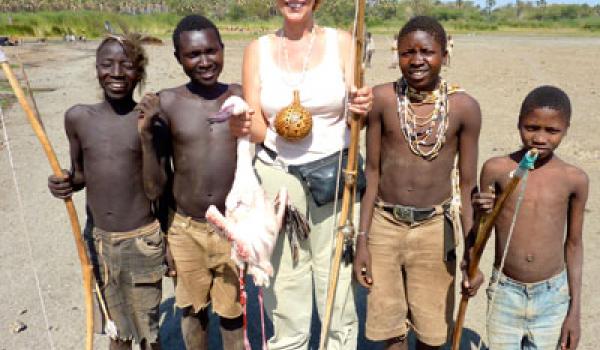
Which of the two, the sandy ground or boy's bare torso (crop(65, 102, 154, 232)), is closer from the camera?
boy's bare torso (crop(65, 102, 154, 232))

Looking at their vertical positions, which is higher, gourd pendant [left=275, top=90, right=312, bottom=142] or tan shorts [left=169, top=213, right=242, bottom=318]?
gourd pendant [left=275, top=90, right=312, bottom=142]

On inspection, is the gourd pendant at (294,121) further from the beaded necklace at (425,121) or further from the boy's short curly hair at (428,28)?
the boy's short curly hair at (428,28)

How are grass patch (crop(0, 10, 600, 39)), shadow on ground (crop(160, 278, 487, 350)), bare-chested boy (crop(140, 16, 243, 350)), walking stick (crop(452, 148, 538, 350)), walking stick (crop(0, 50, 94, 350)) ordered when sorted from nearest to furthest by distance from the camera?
1. walking stick (crop(452, 148, 538, 350))
2. walking stick (crop(0, 50, 94, 350))
3. bare-chested boy (crop(140, 16, 243, 350))
4. shadow on ground (crop(160, 278, 487, 350))
5. grass patch (crop(0, 10, 600, 39))

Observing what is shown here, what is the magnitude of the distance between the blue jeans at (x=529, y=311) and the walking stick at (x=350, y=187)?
0.82 m

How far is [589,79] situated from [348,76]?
16.5m

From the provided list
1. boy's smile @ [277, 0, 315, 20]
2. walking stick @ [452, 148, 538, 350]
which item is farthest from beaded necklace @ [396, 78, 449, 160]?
boy's smile @ [277, 0, 315, 20]

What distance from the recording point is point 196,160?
2.94 metres

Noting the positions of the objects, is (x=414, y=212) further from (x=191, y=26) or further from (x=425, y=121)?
(x=191, y=26)

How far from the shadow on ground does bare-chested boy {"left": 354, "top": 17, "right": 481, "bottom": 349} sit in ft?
3.00

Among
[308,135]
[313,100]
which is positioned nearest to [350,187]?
[308,135]

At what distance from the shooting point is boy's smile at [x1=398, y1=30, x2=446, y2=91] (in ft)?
8.54

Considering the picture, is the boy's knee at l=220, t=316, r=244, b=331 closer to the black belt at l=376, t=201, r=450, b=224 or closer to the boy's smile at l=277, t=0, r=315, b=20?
the black belt at l=376, t=201, r=450, b=224

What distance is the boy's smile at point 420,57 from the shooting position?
103 inches

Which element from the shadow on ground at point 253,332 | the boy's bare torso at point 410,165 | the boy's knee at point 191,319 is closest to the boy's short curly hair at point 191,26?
the boy's bare torso at point 410,165
